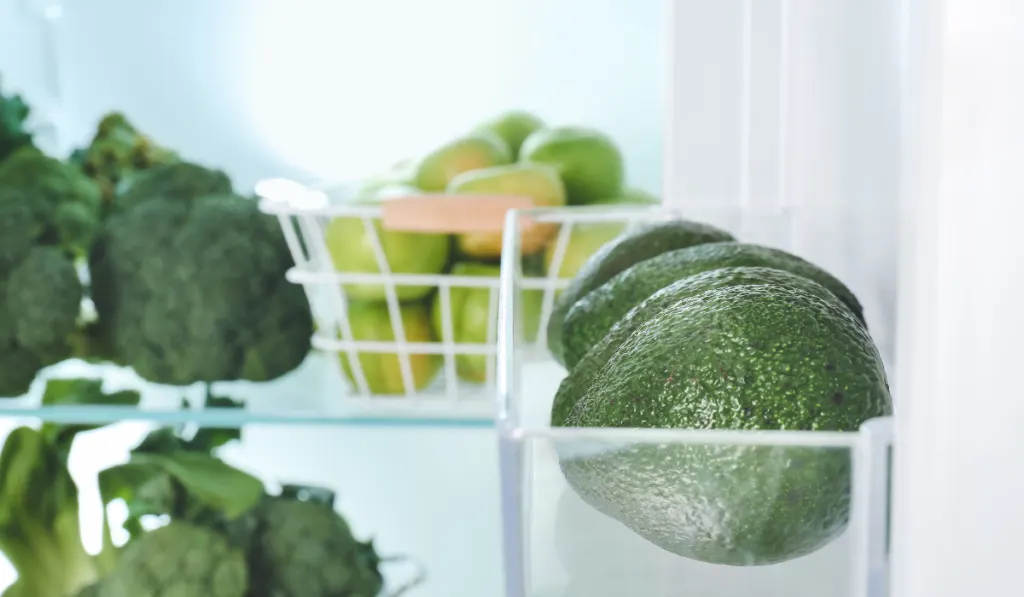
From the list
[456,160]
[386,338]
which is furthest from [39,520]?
[456,160]

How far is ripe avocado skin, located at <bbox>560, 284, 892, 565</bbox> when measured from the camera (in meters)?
0.18

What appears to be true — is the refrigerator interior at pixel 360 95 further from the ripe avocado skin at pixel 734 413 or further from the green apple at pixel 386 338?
the ripe avocado skin at pixel 734 413

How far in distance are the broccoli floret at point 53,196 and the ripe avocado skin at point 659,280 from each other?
0.52 m

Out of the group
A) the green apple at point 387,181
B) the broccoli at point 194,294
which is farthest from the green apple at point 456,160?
the broccoli at point 194,294

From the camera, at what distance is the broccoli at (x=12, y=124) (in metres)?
0.76

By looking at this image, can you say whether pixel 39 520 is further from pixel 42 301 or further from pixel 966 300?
pixel 966 300

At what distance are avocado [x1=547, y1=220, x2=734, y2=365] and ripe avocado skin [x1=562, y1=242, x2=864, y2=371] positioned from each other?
2 cm

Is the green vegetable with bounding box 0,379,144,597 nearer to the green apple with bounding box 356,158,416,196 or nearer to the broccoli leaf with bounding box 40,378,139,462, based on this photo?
the broccoli leaf with bounding box 40,378,139,462

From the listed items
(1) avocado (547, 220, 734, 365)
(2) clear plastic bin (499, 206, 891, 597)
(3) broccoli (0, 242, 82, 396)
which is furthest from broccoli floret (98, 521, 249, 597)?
(2) clear plastic bin (499, 206, 891, 597)

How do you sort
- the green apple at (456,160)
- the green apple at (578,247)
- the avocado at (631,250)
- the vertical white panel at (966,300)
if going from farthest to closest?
the green apple at (456,160) → the green apple at (578,247) → the avocado at (631,250) → the vertical white panel at (966,300)

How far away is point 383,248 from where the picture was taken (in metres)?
0.64

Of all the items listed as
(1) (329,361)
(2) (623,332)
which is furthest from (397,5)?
(2) (623,332)

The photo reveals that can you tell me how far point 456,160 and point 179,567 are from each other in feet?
1.17

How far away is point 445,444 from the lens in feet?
2.95
